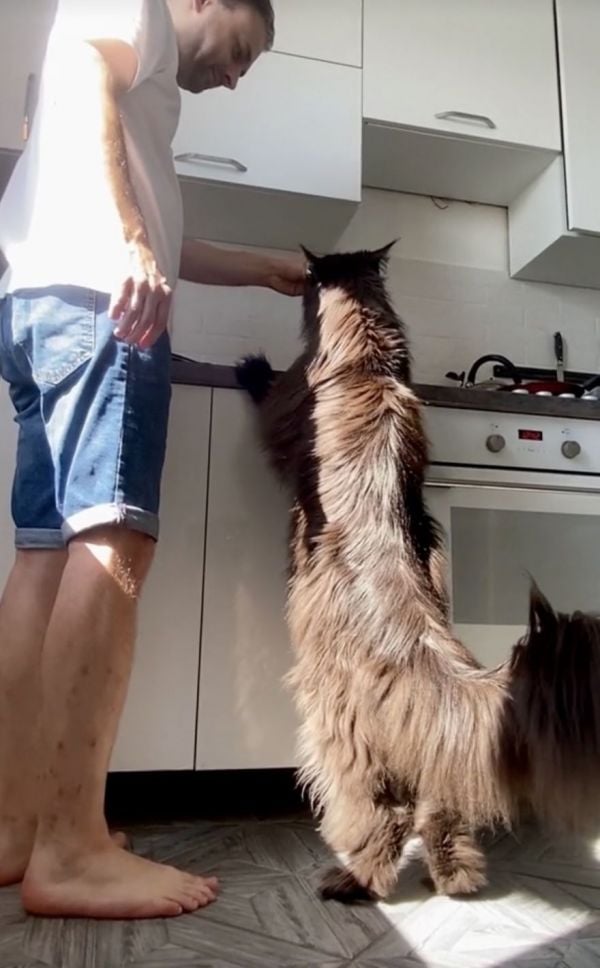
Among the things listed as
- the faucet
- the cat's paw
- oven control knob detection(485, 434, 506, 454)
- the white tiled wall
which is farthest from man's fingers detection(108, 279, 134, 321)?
the faucet

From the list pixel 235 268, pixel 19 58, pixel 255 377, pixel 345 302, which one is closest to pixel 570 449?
pixel 345 302

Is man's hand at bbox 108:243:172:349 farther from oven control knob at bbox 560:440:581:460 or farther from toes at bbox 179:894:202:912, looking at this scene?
oven control knob at bbox 560:440:581:460

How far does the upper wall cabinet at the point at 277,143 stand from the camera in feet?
6.14

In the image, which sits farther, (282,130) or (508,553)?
(282,130)

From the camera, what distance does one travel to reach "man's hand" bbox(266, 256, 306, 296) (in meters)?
1.63

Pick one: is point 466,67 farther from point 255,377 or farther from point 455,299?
point 255,377

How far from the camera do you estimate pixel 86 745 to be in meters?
0.95

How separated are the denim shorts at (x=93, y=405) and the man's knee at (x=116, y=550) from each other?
0.01m

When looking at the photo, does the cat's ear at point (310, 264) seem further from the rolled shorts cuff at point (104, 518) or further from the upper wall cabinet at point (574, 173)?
the upper wall cabinet at point (574, 173)

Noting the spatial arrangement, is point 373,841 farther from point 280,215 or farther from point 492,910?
point 280,215

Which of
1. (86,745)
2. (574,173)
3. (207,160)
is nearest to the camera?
(86,745)

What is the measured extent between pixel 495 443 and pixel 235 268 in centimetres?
65

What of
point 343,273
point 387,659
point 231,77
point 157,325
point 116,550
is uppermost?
point 231,77

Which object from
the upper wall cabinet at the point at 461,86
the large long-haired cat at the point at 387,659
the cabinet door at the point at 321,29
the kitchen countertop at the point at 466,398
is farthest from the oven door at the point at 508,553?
the cabinet door at the point at 321,29
